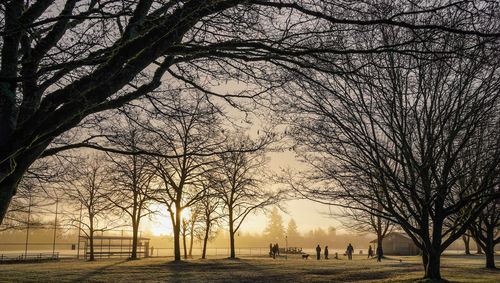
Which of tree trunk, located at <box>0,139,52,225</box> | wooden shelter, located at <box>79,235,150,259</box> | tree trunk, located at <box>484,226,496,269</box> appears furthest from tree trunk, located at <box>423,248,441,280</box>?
wooden shelter, located at <box>79,235,150,259</box>

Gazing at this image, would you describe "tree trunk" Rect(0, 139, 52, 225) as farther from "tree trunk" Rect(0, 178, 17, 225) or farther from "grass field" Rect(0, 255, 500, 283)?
"grass field" Rect(0, 255, 500, 283)

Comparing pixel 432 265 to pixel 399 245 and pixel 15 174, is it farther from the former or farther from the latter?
pixel 399 245

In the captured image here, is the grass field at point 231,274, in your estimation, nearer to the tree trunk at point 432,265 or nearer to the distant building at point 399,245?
the tree trunk at point 432,265

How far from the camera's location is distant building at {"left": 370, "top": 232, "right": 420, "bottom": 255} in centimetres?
5645

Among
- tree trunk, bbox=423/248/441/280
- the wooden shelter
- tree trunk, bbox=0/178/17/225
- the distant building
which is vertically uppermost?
tree trunk, bbox=0/178/17/225

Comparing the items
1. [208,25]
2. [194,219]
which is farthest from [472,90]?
[194,219]

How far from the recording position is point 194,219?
4488 cm

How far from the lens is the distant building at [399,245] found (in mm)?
56447

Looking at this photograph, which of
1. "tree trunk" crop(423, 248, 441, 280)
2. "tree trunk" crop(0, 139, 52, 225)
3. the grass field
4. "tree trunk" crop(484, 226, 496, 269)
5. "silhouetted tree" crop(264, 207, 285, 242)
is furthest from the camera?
"silhouetted tree" crop(264, 207, 285, 242)

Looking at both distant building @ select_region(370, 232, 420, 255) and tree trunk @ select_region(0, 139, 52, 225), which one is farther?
distant building @ select_region(370, 232, 420, 255)

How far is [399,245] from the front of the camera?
57844 millimetres

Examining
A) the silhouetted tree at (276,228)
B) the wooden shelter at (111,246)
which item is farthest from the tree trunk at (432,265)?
the silhouetted tree at (276,228)

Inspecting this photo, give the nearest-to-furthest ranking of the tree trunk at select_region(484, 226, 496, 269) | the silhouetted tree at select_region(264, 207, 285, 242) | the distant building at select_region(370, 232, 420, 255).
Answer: the tree trunk at select_region(484, 226, 496, 269), the distant building at select_region(370, 232, 420, 255), the silhouetted tree at select_region(264, 207, 285, 242)

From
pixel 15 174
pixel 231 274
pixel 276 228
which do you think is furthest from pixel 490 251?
pixel 276 228
